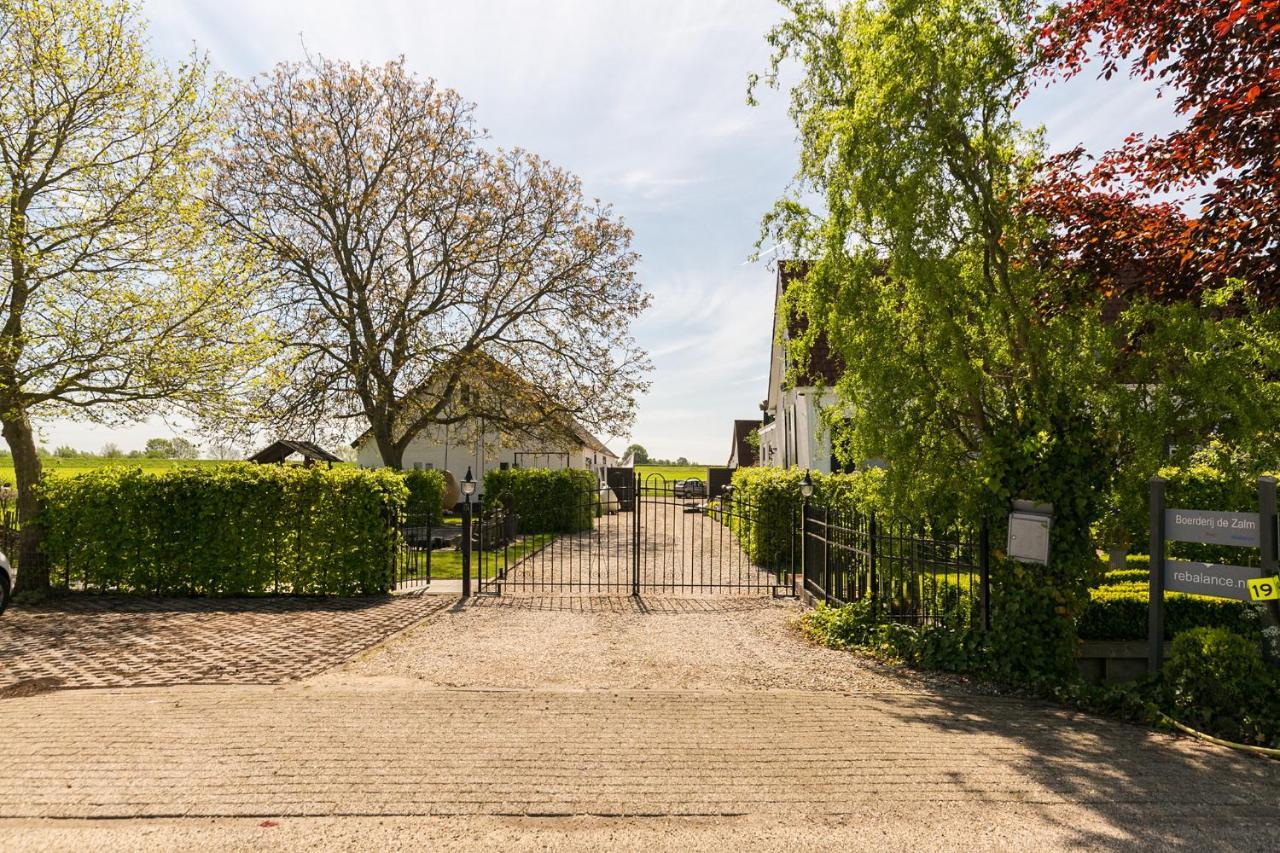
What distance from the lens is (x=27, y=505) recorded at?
1127cm

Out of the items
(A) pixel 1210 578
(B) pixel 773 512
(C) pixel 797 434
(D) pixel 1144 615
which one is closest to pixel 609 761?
(A) pixel 1210 578

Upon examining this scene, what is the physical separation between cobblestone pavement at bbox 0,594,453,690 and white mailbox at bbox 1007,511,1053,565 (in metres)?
6.87

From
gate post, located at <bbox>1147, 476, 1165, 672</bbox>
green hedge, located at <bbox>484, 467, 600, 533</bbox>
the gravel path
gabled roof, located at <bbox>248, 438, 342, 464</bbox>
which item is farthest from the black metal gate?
gabled roof, located at <bbox>248, 438, 342, 464</bbox>

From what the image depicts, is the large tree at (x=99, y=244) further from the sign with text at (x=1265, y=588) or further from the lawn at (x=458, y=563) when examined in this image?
the sign with text at (x=1265, y=588)

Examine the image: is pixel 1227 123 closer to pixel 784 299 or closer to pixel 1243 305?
pixel 1243 305

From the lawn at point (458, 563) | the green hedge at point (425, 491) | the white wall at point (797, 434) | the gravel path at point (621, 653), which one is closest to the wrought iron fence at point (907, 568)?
the gravel path at point (621, 653)

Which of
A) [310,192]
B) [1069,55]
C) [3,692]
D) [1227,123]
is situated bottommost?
[3,692]

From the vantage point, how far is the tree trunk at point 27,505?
10.9 m

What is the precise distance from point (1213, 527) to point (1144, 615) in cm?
184

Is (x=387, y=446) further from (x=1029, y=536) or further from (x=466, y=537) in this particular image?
(x=1029, y=536)

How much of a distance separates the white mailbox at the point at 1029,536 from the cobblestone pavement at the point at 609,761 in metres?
1.32

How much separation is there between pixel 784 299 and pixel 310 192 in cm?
1873

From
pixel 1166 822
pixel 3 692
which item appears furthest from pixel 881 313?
pixel 3 692

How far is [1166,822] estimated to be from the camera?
13.0 feet
